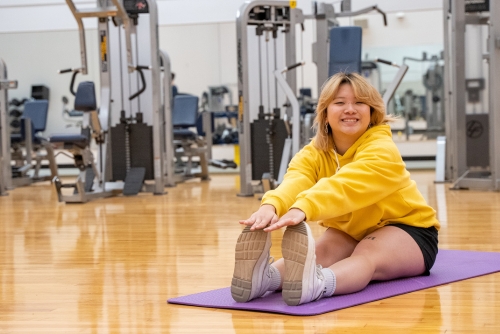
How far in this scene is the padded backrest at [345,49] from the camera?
5.65m

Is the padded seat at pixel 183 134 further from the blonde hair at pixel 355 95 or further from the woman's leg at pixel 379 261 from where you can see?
the woman's leg at pixel 379 261

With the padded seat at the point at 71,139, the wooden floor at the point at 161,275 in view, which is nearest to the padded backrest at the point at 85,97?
the padded seat at the point at 71,139

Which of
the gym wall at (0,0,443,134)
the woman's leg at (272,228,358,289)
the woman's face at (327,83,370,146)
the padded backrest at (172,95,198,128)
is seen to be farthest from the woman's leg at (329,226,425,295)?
the gym wall at (0,0,443,134)

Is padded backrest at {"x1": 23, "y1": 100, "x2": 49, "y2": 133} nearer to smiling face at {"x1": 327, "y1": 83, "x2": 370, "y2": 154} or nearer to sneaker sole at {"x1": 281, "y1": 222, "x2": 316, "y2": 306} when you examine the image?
smiling face at {"x1": 327, "y1": 83, "x2": 370, "y2": 154}

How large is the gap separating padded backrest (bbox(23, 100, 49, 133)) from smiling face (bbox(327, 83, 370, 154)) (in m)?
7.26

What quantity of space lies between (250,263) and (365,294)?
406 millimetres

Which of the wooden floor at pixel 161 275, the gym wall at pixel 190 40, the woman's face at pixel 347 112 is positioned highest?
the gym wall at pixel 190 40

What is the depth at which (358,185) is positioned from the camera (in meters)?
2.33

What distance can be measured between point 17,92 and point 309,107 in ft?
19.0

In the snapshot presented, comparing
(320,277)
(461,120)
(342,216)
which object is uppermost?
(461,120)

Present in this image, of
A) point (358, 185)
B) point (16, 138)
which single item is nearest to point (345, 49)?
point (358, 185)

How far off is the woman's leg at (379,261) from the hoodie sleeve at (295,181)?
26 cm

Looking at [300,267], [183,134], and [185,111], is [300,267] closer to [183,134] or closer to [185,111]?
[183,134]

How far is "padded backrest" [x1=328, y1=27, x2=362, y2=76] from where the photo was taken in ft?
18.5
